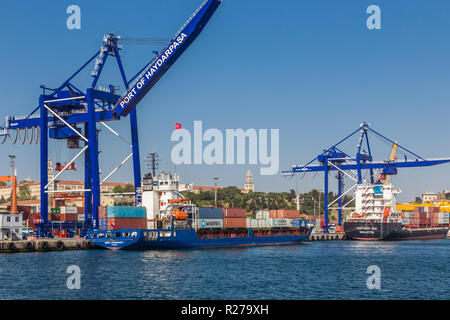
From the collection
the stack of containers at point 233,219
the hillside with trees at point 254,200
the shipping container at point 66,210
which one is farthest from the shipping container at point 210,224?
the hillside with trees at point 254,200

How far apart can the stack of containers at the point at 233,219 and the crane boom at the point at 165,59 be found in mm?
17147

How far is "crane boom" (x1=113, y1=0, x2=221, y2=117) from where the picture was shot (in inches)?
2106

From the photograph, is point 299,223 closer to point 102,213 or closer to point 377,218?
point 377,218

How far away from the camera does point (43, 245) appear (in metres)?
57.1

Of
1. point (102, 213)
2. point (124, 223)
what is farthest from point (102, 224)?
point (124, 223)

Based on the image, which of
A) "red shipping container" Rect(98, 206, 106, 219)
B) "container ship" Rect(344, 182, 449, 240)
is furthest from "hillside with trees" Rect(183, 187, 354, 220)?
"red shipping container" Rect(98, 206, 106, 219)

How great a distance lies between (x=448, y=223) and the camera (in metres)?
115

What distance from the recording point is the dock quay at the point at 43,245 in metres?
53.9

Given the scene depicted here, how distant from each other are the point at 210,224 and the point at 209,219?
0.58m
